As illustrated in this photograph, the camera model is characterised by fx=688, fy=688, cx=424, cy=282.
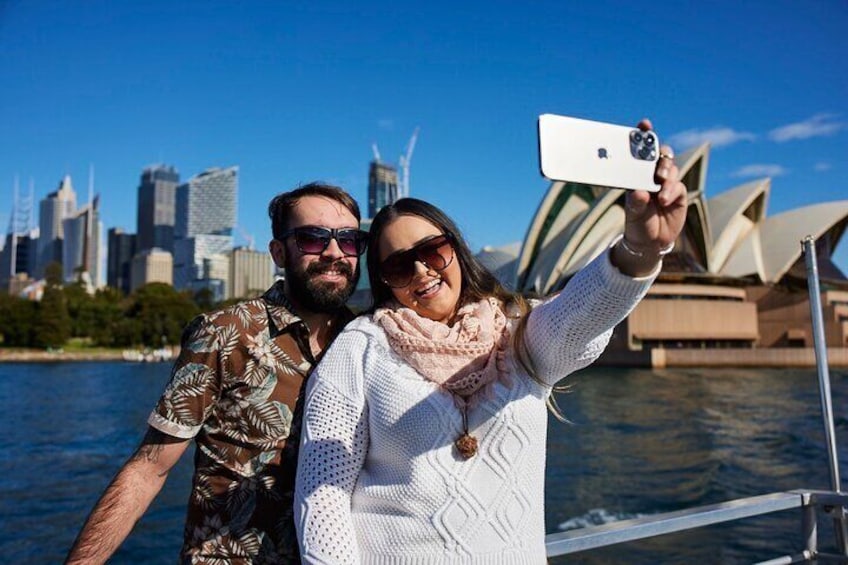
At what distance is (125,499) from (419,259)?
29.1 inches

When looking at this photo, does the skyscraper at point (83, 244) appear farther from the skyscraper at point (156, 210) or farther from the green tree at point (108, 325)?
the green tree at point (108, 325)

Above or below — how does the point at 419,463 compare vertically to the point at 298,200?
below

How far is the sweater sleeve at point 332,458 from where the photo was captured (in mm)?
1085

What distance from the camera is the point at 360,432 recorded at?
1153 mm

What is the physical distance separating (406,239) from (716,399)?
17212mm

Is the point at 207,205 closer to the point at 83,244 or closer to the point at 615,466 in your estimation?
the point at 83,244

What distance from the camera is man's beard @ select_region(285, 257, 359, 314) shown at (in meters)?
1.48

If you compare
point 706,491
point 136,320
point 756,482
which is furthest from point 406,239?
point 136,320

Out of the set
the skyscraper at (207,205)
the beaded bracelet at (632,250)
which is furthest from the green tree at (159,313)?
the skyscraper at (207,205)

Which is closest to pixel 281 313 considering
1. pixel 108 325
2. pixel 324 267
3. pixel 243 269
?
pixel 324 267

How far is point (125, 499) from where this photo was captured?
1.33 meters

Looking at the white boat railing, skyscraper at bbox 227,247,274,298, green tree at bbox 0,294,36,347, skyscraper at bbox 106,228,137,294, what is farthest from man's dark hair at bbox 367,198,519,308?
skyscraper at bbox 106,228,137,294

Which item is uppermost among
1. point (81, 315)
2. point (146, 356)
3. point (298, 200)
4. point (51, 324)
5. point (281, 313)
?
point (81, 315)

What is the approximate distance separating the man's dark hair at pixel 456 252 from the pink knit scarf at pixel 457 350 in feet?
0.29
